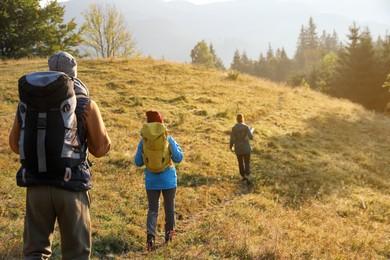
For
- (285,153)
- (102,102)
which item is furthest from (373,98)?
(102,102)

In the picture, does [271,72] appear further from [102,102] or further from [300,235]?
[300,235]

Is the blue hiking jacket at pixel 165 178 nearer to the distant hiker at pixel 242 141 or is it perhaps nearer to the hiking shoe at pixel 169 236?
the hiking shoe at pixel 169 236

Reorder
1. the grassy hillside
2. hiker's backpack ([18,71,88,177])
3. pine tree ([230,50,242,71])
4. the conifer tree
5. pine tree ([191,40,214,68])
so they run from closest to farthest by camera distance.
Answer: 1. hiker's backpack ([18,71,88,177])
2. the grassy hillside
3. the conifer tree
4. pine tree ([191,40,214,68])
5. pine tree ([230,50,242,71])

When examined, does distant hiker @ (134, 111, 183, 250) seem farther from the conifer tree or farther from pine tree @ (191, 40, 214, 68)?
pine tree @ (191, 40, 214, 68)

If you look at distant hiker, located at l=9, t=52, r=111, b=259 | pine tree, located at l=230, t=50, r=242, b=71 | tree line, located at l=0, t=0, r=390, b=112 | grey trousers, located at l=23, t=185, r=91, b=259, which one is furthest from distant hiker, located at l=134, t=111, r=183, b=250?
pine tree, located at l=230, t=50, r=242, b=71

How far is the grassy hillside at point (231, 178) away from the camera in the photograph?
6.43m

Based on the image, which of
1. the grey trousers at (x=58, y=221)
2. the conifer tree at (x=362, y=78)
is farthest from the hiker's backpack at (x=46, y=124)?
the conifer tree at (x=362, y=78)

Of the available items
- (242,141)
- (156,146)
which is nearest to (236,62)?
(242,141)

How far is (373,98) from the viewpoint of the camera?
39281 mm

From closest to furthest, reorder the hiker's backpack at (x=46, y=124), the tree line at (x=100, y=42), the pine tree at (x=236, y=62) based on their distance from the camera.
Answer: the hiker's backpack at (x=46, y=124) → the tree line at (x=100, y=42) → the pine tree at (x=236, y=62)

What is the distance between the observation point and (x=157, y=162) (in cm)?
600

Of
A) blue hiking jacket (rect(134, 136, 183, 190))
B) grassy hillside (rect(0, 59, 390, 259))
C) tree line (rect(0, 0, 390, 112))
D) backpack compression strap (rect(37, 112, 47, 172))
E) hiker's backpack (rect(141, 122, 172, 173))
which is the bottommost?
grassy hillside (rect(0, 59, 390, 259))

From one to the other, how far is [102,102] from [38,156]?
15687mm

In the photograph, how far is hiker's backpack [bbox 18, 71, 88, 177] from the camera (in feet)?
10.4
